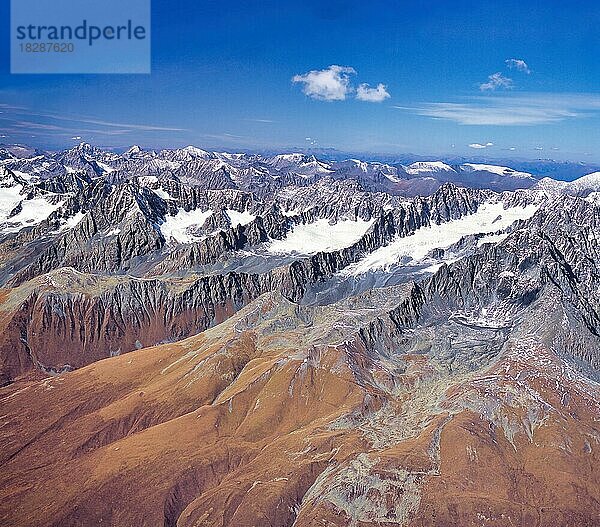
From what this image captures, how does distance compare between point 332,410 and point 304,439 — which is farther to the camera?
point 332,410

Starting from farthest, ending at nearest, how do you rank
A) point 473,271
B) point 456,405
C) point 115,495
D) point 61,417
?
1. point 473,271
2. point 61,417
3. point 456,405
4. point 115,495

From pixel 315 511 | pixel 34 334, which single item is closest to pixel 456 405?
pixel 315 511

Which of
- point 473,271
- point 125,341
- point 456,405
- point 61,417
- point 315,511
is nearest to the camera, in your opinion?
point 315,511

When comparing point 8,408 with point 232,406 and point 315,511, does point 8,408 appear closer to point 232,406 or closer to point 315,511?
point 232,406

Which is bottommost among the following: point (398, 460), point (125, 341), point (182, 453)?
point (125, 341)

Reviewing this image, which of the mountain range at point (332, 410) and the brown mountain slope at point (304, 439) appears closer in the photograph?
the brown mountain slope at point (304, 439)

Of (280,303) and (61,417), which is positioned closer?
(61,417)

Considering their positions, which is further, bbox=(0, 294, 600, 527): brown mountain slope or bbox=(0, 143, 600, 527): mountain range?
bbox=(0, 143, 600, 527): mountain range

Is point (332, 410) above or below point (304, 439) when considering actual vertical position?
above
